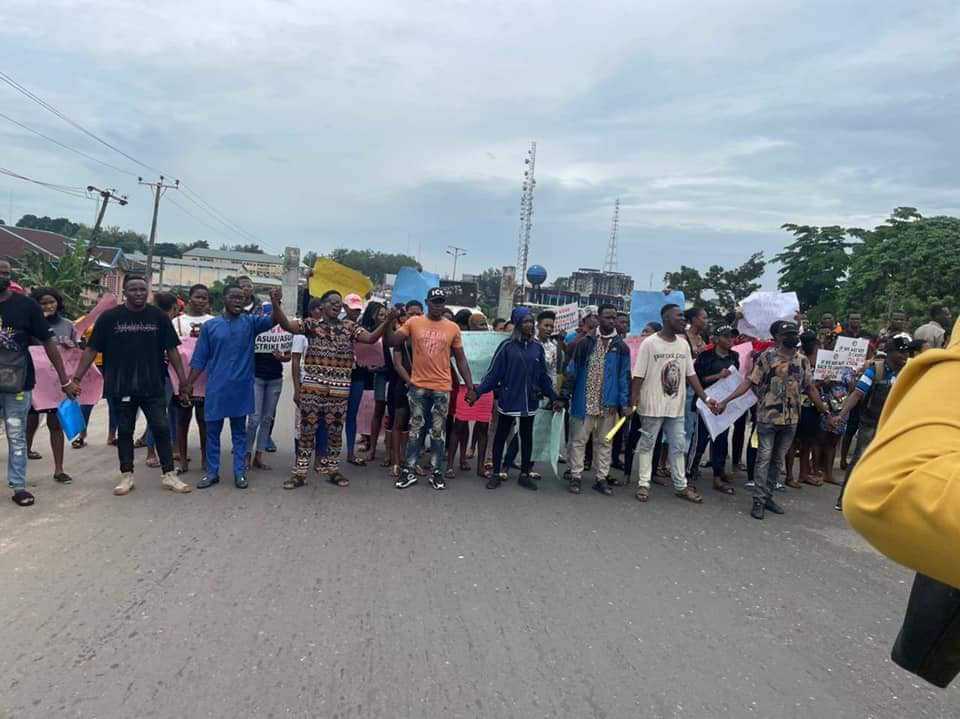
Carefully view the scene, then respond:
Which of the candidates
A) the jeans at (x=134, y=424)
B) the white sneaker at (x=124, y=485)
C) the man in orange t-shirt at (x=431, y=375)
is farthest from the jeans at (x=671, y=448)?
the white sneaker at (x=124, y=485)

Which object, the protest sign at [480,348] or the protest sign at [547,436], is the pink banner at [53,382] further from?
the protest sign at [547,436]

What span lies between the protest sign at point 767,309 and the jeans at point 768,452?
1.45 meters

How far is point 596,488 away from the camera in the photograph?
23.1 feet

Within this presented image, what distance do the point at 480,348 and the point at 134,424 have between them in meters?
3.73

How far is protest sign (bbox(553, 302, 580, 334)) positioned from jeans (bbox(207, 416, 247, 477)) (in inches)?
170

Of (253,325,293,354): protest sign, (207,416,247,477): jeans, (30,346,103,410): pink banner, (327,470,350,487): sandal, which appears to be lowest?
(327,470,350,487): sandal

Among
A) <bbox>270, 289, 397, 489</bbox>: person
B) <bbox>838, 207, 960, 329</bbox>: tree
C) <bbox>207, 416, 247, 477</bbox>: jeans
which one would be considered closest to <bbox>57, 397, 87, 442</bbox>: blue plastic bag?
<bbox>207, 416, 247, 477</bbox>: jeans

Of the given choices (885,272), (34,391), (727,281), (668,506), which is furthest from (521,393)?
(727,281)

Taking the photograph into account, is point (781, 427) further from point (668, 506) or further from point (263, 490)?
point (263, 490)

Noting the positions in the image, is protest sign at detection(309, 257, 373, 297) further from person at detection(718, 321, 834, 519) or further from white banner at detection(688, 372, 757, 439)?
person at detection(718, 321, 834, 519)

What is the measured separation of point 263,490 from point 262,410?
1165 millimetres

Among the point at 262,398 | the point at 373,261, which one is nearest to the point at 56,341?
the point at 262,398

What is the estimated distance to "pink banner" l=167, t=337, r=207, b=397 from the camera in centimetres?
689

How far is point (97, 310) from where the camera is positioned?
670 centimetres
